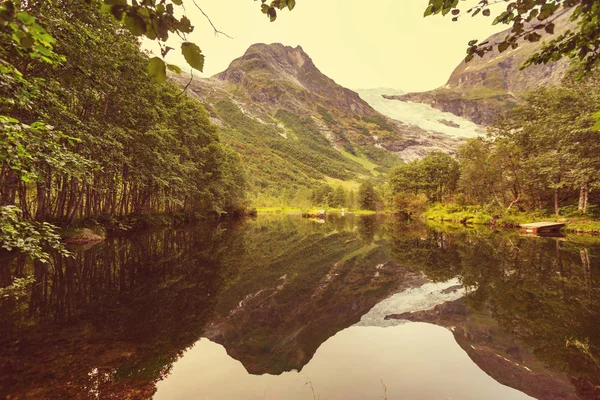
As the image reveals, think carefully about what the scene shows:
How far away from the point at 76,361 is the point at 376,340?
6.36 meters

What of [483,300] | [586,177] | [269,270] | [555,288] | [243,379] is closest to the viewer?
[243,379]

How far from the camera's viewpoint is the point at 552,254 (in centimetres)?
1658

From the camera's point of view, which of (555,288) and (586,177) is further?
(586,177)

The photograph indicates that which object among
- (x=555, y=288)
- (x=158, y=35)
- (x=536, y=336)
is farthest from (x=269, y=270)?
(x=158, y=35)

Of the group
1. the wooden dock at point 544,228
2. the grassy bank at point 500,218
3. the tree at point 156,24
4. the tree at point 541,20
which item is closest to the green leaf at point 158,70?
the tree at point 156,24

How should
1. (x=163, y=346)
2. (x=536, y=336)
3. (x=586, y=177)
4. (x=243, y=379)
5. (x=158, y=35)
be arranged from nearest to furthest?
(x=158, y=35) → (x=243, y=379) → (x=163, y=346) → (x=536, y=336) → (x=586, y=177)

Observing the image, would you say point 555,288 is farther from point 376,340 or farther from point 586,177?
point 586,177

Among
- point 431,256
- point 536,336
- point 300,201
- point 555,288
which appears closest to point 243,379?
point 536,336

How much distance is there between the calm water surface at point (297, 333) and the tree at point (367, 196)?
105776 millimetres

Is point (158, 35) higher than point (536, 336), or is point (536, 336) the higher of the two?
point (158, 35)

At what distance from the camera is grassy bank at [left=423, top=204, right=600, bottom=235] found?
92.9 ft

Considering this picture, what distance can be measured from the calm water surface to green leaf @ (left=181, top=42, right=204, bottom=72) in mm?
4955

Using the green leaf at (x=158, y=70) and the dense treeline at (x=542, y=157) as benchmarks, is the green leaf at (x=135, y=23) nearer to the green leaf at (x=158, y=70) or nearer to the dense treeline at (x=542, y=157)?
the green leaf at (x=158, y=70)

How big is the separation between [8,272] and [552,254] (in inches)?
1073
